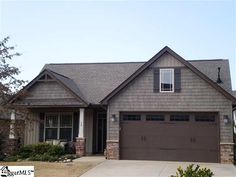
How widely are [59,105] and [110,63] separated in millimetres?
6246

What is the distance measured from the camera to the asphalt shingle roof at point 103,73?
2128 cm

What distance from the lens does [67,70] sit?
2492 cm

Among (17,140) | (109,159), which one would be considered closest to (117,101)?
(109,159)

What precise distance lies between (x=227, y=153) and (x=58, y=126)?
10380mm

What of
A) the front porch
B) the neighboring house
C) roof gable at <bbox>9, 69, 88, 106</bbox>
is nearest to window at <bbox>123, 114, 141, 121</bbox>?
the neighboring house

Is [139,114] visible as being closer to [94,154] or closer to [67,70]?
[94,154]

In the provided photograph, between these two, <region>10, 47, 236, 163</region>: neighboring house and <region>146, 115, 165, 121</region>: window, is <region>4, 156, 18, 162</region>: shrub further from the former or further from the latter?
<region>146, 115, 165, 121</region>: window

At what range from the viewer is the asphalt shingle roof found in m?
21.3

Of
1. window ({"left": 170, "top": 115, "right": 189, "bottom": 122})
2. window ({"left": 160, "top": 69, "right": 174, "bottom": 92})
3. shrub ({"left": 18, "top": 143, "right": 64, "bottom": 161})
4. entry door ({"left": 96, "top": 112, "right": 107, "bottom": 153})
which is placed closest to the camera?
window ({"left": 170, "top": 115, "right": 189, "bottom": 122})

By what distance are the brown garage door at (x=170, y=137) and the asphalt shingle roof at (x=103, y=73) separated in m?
2.94

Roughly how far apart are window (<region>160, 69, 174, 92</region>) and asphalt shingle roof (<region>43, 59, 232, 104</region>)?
353cm

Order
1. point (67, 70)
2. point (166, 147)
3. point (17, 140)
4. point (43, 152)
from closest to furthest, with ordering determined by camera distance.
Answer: point (166, 147) < point (43, 152) < point (17, 140) < point (67, 70)

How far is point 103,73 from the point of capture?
23625mm

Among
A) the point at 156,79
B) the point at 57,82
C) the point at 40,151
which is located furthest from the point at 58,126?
the point at 156,79
